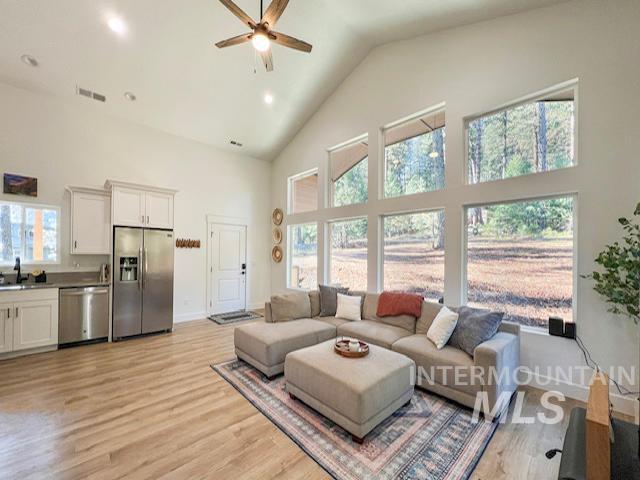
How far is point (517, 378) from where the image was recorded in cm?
298

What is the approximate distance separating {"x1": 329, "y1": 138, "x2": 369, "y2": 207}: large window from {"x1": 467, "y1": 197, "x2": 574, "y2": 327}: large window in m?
1.94

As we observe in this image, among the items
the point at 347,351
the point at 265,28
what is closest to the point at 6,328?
the point at 347,351

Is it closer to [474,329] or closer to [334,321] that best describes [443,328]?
[474,329]

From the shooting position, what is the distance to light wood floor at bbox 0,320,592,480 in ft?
5.95

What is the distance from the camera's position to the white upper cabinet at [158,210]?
15.2ft

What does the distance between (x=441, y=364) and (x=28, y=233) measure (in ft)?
19.5

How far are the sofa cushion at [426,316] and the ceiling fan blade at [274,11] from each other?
3.41 metres

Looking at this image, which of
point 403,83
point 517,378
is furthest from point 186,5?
point 517,378

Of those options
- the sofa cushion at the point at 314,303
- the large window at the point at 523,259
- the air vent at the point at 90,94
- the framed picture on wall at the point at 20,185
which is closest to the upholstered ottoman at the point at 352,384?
the sofa cushion at the point at 314,303

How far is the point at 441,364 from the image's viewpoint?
2.61 m

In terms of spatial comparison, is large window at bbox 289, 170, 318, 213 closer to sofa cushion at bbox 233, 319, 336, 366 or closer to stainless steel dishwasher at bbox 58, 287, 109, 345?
sofa cushion at bbox 233, 319, 336, 366

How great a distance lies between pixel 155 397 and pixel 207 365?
776mm

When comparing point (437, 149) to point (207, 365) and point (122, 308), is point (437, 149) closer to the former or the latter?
point (207, 365)

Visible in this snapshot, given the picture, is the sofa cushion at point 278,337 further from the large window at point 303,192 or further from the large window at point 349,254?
the large window at point 303,192
